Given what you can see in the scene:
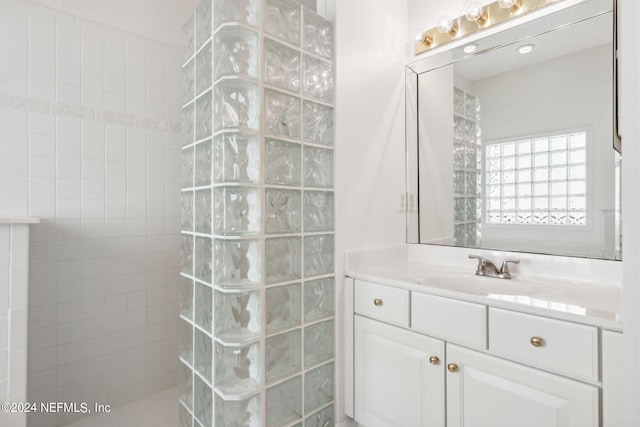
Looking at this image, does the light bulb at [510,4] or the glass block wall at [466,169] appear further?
the glass block wall at [466,169]

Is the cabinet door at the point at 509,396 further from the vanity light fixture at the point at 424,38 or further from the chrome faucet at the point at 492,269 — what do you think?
the vanity light fixture at the point at 424,38

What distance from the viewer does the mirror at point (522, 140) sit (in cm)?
137

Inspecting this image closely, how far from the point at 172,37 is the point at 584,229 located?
2521 millimetres

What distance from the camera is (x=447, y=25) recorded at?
5.75ft

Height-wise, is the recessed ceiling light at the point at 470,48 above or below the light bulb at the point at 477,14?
below

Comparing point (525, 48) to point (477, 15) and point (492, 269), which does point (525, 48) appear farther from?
point (492, 269)

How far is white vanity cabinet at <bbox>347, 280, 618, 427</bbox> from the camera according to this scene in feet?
3.25

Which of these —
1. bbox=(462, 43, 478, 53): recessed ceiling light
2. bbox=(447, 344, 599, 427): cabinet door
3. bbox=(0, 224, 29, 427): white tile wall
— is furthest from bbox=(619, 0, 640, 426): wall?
bbox=(0, 224, 29, 427): white tile wall

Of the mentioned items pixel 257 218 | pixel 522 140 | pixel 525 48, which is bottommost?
pixel 257 218

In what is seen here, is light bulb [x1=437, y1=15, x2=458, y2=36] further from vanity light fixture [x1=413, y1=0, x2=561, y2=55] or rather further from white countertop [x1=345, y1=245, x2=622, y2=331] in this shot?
white countertop [x1=345, y1=245, x2=622, y2=331]

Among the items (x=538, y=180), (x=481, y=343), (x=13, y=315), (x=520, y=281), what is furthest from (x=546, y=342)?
(x=13, y=315)

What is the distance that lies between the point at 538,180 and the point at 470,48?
75 cm

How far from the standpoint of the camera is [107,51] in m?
1.95

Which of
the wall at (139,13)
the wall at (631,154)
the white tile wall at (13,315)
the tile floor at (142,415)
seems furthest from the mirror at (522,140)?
the white tile wall at (13,315)
